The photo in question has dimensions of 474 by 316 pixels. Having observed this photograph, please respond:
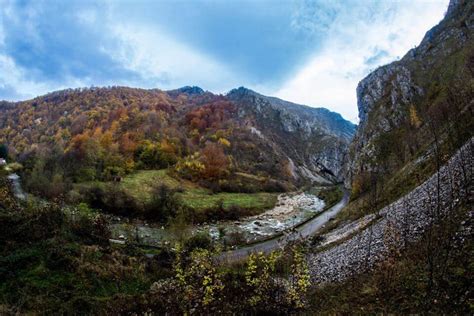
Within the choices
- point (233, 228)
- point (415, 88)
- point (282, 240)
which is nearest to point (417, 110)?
point (415, 88)

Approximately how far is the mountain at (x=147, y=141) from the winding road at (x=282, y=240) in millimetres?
35609

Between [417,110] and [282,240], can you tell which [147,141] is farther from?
[417,110]

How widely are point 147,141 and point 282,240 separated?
7604 centimetres

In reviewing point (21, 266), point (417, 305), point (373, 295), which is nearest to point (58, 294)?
point (21, 266)

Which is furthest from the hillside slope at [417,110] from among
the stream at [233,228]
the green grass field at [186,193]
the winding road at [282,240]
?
the green grass field at [186,193]

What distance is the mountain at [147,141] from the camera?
77688 mm

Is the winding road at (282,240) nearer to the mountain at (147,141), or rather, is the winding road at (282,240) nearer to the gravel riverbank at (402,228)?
the gravel riverbank at (402,228)

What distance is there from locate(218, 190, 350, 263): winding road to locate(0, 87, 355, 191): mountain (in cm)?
3561

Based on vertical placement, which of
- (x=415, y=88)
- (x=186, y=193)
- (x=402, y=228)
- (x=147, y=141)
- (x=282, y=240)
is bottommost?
(x=282, y=240)

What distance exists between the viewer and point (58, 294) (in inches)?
618

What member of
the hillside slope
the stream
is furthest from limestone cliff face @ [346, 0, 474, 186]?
the stream

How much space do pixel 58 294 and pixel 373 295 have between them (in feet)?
53.3

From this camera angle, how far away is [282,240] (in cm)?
3475

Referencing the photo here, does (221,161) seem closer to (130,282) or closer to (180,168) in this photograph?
(180,168)
